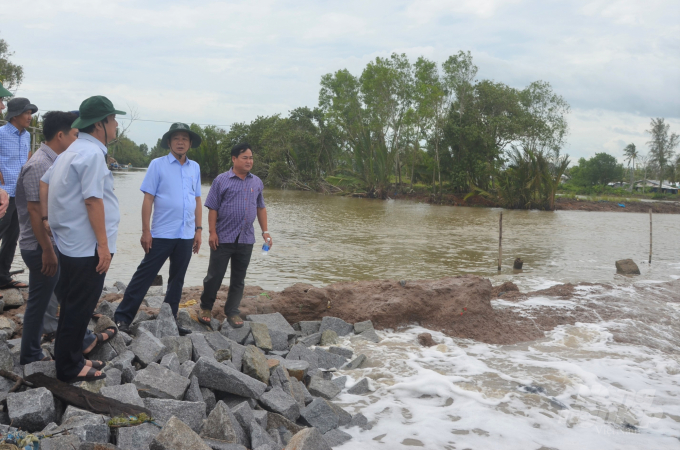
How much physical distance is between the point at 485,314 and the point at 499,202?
31.6 meters

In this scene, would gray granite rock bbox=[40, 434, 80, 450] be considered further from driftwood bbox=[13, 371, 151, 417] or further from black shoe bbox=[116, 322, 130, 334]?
black shoe bbox=[116, 322, 130, 334]

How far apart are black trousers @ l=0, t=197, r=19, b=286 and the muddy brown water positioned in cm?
378

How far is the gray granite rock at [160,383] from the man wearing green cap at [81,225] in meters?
0.29

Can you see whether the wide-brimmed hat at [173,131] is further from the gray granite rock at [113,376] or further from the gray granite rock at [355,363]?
the gray granite rock at [355,363]

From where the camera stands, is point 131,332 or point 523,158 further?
point 523,158

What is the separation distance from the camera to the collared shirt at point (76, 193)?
2.86m

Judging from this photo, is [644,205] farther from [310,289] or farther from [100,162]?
Answer: [100,162]

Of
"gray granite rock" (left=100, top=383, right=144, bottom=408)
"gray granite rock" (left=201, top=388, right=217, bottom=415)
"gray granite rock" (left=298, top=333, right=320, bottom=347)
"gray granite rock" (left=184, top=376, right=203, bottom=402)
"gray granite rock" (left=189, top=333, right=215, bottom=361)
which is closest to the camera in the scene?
"gray granite rock" (left=100, top=383, right=144, bottom=408)

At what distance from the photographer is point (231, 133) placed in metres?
56.2

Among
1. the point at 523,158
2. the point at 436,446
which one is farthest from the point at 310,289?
the point at 523,158

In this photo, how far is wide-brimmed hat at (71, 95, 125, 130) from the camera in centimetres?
302

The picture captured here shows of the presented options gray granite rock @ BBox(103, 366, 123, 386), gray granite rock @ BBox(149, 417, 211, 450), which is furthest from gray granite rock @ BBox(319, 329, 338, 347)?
gray granite rock @ BBox(149, 417, 211, 450)

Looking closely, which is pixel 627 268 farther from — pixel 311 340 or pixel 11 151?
pixel 11 151

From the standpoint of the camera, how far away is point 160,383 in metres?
3.21
